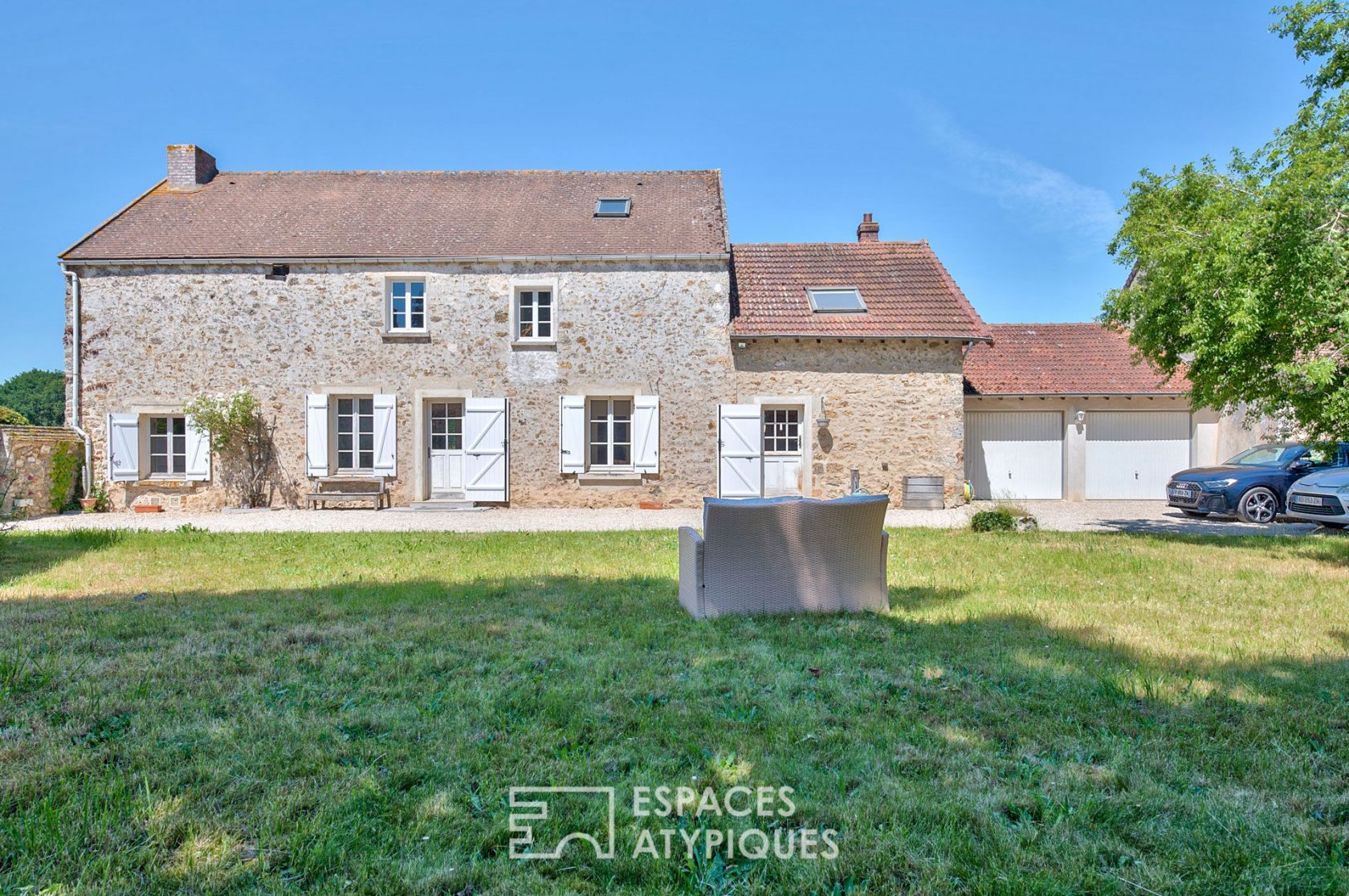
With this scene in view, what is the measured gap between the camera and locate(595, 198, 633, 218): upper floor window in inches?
577

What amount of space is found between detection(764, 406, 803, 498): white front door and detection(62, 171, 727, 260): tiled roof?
10.8ft

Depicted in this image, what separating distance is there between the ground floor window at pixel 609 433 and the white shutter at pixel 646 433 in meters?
0.36

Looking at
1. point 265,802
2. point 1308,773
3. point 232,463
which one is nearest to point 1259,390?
point 1308,773

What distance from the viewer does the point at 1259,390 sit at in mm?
7418

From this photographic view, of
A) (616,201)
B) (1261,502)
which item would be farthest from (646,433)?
(1261,502)

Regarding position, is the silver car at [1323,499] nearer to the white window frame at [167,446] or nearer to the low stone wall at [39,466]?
the white window frame at [167,446]

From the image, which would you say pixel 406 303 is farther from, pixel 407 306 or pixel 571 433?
pixel 571 433

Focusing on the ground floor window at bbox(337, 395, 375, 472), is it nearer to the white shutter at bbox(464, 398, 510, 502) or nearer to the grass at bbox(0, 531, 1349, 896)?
the white shutter at bbox(464, 398, 510, 502)

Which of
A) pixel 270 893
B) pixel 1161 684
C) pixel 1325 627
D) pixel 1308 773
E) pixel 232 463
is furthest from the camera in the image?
pixel 232 463

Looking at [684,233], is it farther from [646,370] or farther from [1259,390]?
[1259,390]

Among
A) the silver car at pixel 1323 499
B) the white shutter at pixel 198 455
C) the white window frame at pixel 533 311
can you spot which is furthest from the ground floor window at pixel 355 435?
the silver car at pixel 1323 499

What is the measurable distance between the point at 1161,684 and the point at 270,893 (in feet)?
11.9

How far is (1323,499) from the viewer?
10297 millimetres

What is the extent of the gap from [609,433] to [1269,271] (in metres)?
9.73
